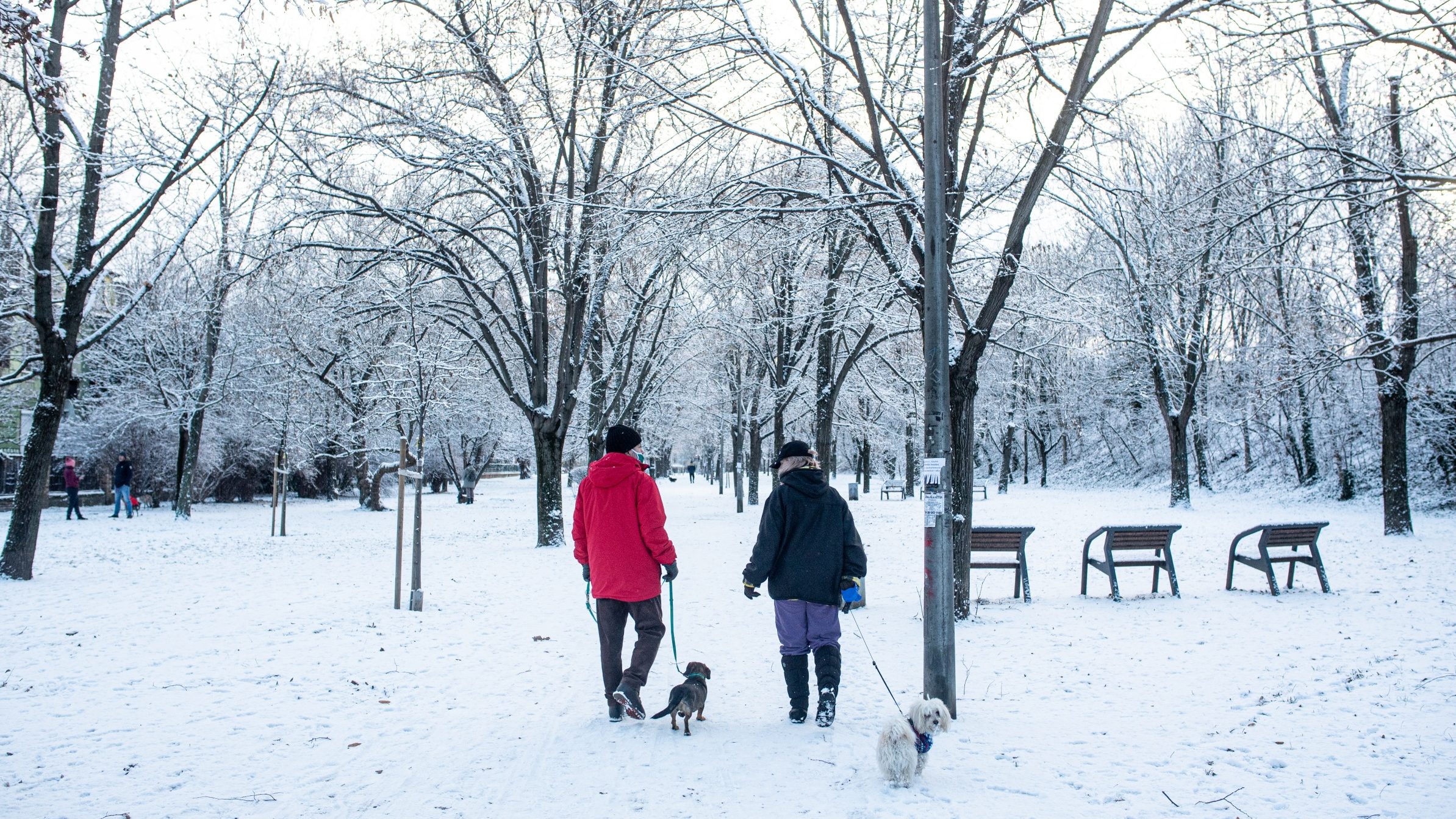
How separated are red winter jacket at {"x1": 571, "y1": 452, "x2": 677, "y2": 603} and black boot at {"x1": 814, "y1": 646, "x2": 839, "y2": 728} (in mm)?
1065

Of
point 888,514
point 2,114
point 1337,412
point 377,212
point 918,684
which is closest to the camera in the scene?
point 918,684

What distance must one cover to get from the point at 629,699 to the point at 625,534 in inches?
39.0

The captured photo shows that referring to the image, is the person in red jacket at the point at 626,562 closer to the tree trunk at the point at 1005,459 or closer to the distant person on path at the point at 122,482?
the distant person on path at the point at 122,482

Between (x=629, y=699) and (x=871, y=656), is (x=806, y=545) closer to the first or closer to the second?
(x=629, y=699)

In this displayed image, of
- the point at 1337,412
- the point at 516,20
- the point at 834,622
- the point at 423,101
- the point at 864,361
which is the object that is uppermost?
the point at 516,20

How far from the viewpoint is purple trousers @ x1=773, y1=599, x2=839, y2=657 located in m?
4.91

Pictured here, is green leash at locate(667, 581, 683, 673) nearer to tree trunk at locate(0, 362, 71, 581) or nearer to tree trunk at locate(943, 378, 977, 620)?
tree trunk at locate(943, 378, 977, 620)

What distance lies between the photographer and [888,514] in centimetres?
2483

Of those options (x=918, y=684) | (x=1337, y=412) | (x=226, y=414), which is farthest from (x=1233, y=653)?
(x=226, y=414)

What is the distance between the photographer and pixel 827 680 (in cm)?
493

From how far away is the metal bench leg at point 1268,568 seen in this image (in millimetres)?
9117

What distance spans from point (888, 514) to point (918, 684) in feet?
62.5

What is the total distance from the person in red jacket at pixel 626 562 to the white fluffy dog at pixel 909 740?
161 cm

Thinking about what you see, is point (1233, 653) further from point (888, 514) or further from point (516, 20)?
point (888, 514)
